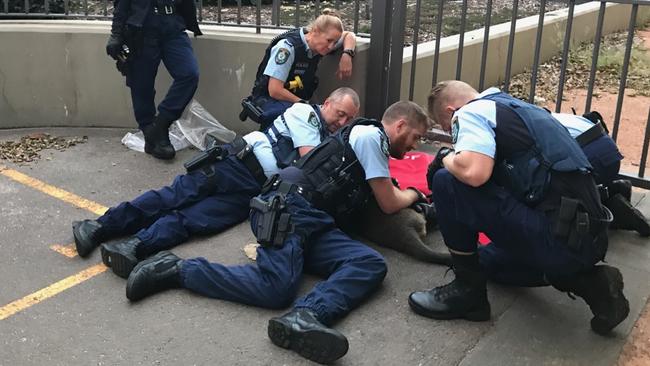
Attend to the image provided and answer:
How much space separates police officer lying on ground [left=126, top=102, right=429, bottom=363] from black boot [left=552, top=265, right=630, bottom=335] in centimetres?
93

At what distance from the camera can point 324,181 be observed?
381 cm

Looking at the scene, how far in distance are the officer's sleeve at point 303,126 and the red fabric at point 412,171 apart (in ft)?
2.31

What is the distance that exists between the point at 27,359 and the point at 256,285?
3.39ft

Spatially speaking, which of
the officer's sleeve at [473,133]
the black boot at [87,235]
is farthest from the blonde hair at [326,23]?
the officer's sleeve at [473,133]

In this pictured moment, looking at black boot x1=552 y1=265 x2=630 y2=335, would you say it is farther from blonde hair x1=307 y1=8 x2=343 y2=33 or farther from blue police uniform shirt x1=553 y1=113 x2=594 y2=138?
blonde hair x1=307 y1=8 x2=343 y2=33

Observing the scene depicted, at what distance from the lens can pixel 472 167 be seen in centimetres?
304

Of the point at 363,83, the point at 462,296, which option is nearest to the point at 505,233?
the point at 462,296

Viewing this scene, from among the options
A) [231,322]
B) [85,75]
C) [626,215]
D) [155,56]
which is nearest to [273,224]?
[231,322]

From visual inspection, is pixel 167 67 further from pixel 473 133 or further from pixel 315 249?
pixel 473 133

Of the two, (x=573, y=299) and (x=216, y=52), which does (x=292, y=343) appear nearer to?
(x=573, y=299)

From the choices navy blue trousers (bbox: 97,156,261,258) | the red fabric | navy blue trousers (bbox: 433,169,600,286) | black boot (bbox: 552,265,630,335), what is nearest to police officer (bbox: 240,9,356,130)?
the red fabric

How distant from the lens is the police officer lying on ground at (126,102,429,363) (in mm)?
3258

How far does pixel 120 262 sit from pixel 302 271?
0.94 meters

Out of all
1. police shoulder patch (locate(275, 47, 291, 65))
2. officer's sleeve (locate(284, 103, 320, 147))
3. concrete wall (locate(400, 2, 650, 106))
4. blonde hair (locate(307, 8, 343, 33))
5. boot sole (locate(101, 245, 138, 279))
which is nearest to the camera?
boot sole (locate(101, 245, 138, 279))
